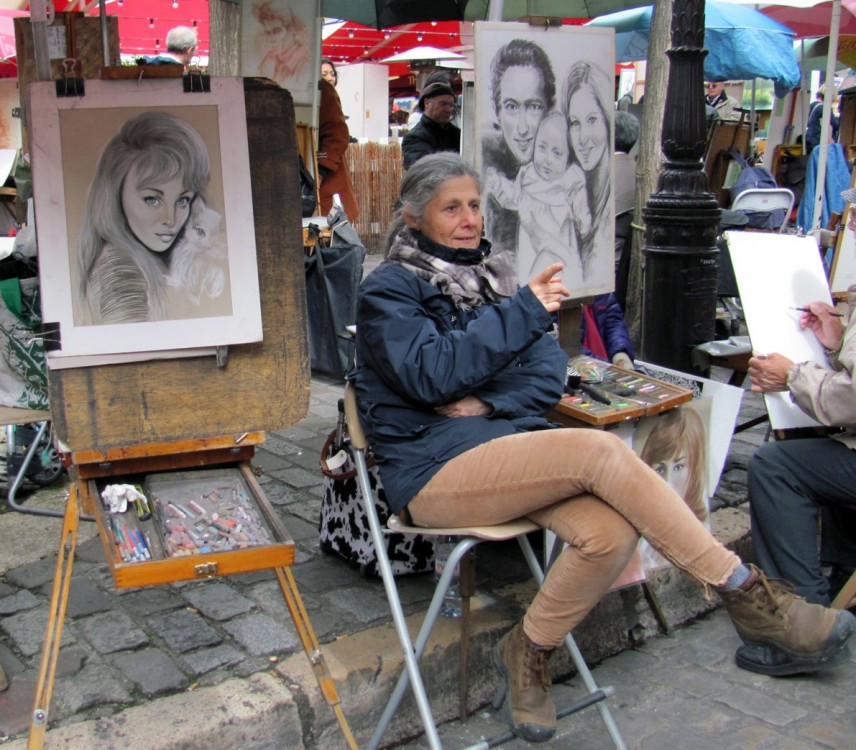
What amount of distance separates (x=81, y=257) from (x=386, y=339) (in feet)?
2.42

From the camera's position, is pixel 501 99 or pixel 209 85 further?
pixel 501 99

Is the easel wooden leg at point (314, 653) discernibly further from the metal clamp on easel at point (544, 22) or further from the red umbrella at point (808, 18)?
the red umbrella at point (808, 18)

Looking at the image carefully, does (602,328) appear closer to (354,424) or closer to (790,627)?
(790,627)

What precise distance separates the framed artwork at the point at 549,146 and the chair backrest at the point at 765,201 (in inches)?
159

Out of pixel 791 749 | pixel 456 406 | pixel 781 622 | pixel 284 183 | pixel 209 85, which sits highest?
pixel 209 85

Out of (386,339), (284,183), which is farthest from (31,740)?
(284,183)

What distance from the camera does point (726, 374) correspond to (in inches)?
248

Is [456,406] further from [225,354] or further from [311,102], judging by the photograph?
[311,102]

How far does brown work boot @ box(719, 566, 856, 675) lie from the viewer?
2.62 metres

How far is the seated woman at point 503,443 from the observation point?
2.28 metres

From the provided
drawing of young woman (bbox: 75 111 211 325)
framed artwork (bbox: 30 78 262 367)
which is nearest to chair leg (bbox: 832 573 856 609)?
framed artwork (bbox: 30 78 262 367)

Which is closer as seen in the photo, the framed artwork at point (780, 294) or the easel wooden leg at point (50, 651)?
the easel wooden leg at point (50, 651)

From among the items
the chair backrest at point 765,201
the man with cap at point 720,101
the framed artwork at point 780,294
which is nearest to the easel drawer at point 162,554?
the framed artwork at point 780,294

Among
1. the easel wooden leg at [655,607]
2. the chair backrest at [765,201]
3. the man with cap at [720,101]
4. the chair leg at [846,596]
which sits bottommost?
the easel wooden leg at [655,607]
